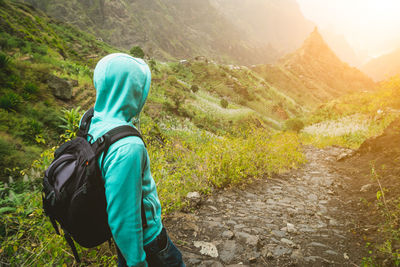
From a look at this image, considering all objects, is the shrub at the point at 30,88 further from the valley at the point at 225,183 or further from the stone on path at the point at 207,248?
the stone on path at the point at 207,248

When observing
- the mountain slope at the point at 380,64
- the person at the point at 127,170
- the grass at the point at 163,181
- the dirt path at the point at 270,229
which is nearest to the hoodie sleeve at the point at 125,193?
the person at the point at 127,170

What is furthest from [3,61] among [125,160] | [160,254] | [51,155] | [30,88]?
[160,254]

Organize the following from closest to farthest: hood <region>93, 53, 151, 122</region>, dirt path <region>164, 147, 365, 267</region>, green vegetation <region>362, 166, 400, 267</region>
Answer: hood <region>93, 53, 151, 122</region>
green vegetation <region>362, 166, 400, 267</region>
dirt path <region>164, 147, 365, 267</region>

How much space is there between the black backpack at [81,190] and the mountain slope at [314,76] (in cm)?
5942

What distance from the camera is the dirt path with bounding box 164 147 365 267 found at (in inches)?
102

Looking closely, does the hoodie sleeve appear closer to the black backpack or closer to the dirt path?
the black backpack

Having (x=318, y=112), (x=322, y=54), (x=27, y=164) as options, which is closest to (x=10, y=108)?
(x=27, y=164)

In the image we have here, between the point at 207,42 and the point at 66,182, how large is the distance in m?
145

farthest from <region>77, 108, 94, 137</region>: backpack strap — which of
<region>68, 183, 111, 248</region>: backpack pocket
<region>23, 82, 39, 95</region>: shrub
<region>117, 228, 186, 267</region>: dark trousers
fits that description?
<region>23, 82, 39, 95</region>: shrub

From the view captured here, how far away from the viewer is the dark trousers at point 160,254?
1387 mm

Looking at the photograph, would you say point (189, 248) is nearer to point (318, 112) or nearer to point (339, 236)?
point (339, 236)

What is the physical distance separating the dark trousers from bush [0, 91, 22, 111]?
5.82 m

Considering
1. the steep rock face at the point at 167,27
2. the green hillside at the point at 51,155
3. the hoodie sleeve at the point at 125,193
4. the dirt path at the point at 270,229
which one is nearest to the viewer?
the hoodie sleeve at the point at 125,193

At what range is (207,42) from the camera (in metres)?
132
